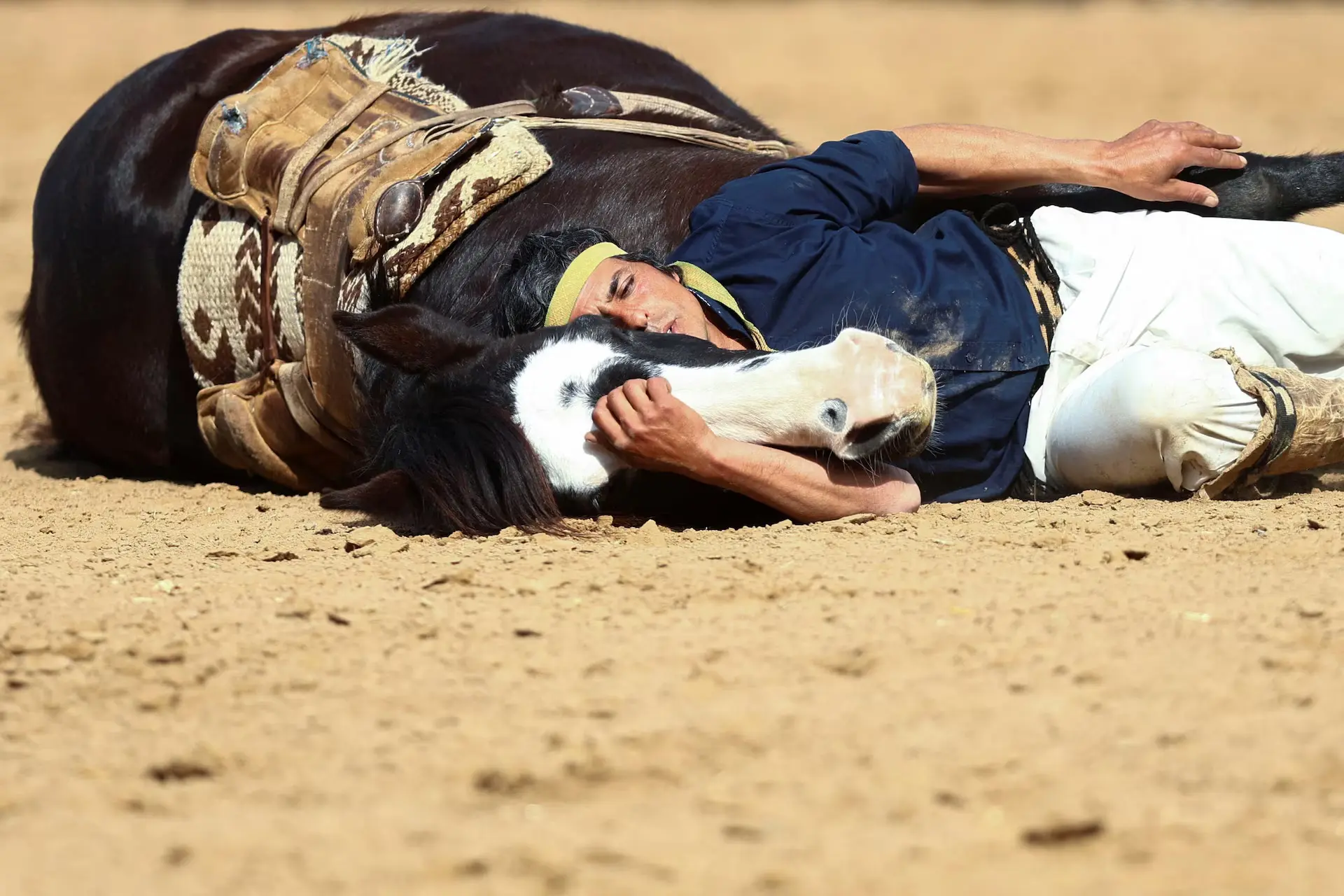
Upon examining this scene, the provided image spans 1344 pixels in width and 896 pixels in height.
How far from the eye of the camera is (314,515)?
2.99 m

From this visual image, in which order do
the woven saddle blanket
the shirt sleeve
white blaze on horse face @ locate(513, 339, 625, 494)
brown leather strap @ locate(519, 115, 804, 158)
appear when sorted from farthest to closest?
brown leather strap @ locate(519, 115, 804, 158)
the woven saddle blanket
the shirt sleeve
white blaze on horse face @ locate(513, 339, 625, 494)

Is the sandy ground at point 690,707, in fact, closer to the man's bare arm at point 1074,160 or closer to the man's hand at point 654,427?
the man's hand at point 654,427

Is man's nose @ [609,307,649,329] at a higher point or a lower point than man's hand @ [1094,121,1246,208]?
lower

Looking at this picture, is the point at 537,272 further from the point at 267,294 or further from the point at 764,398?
the point at 267,294

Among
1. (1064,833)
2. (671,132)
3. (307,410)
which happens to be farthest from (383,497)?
(1064,833)

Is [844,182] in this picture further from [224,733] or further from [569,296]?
[224,733]

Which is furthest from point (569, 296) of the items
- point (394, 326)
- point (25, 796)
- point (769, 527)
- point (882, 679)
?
point (25, 796)

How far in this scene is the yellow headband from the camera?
102 inches

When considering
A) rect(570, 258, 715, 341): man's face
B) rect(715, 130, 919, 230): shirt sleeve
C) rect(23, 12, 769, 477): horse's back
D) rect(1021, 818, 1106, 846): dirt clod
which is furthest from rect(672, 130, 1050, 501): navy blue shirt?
rect(1021, 818, 1106, 846): dirt clod

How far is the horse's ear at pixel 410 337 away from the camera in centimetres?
262

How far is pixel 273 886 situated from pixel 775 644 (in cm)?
74

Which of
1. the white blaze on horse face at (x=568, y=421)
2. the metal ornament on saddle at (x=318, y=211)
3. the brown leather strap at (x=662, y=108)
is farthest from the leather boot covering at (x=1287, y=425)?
the brown leather strap at (x=662, y=108)

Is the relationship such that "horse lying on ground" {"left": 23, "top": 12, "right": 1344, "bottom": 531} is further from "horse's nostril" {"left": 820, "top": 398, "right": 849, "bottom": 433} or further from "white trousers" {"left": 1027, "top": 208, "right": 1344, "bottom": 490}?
"white trousers" {"left": 1027, "top": 208, "right": 1344, "bottom": 490}

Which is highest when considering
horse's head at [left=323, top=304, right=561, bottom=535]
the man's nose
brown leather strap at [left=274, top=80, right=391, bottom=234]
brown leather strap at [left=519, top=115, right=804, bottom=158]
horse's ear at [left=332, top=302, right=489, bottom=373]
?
brown leather strap at [left=519, top=115, right=804, bottom=158]
